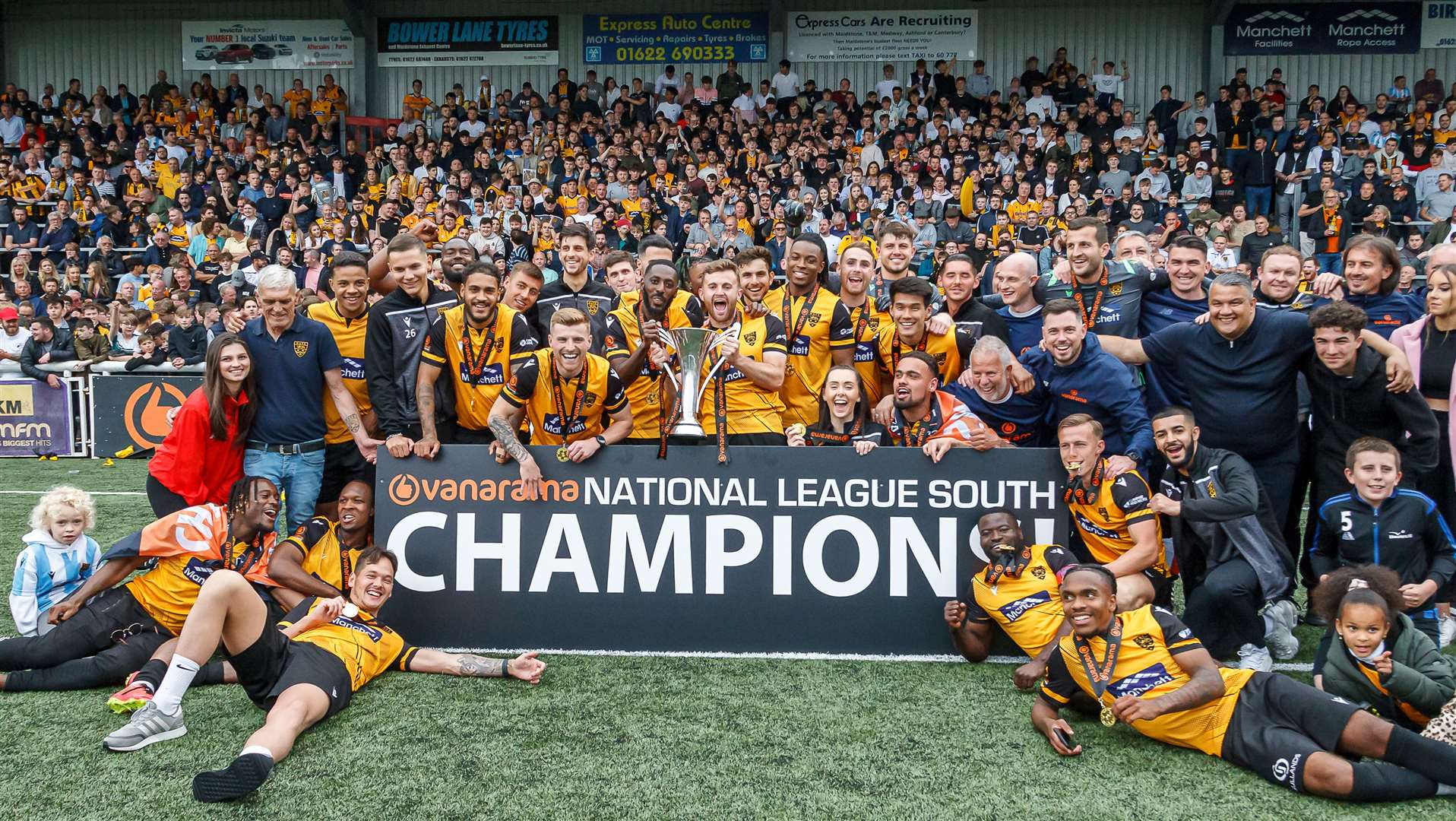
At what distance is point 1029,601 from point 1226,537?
100 cm

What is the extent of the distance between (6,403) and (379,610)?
32.6 ft

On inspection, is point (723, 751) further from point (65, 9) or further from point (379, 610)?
point (65, 9)

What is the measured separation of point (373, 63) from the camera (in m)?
24.5

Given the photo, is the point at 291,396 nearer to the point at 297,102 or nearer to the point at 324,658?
the point at 324,658

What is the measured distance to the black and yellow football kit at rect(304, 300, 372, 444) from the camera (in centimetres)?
609

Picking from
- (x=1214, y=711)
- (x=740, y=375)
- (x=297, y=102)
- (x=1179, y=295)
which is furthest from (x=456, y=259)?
(x=297, y=102)

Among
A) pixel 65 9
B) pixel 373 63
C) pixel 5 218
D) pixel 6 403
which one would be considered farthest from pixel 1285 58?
pixel 65 9

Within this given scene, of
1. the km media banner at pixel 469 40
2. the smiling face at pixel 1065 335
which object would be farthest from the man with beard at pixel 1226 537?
the km media banner at pixel 469 40

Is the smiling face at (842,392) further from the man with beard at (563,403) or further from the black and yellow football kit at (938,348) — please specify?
the man with beard at (563,403)

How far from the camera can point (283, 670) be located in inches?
173

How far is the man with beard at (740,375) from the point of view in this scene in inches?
214

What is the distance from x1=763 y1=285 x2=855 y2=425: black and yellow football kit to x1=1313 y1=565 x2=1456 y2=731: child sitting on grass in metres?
2.58

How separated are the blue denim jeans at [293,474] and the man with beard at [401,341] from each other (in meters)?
0.41

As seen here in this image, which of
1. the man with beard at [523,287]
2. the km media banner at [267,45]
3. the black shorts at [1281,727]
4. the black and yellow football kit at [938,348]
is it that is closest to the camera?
the black shorts at [1281,727]
